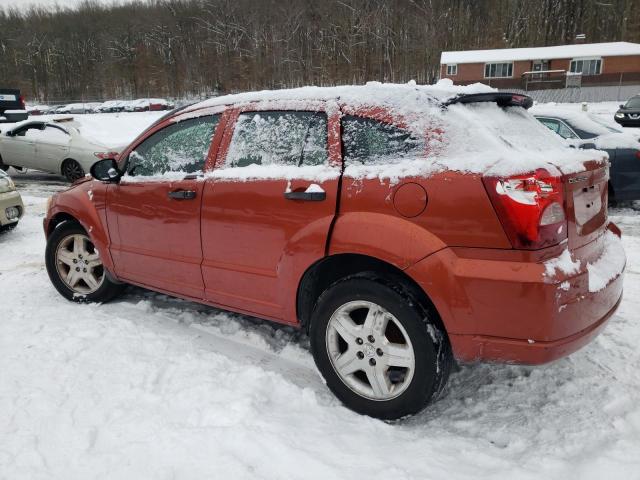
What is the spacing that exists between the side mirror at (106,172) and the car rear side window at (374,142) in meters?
2.09

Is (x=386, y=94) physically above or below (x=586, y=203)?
above

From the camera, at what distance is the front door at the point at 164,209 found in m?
3.35

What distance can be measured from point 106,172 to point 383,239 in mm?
2504

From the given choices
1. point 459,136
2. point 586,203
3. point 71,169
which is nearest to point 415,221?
point 459,136

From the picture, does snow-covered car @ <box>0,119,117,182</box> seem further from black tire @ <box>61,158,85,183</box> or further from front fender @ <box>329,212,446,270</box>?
front fender @ <box>329,212,446,270</box>

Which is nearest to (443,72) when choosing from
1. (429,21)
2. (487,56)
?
(487,56)

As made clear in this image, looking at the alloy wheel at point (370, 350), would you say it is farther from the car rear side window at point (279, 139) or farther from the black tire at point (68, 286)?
the black tire at point (68, 286)

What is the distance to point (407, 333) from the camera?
96.3 inches

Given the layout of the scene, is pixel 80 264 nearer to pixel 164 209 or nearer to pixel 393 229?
pixel 164 209

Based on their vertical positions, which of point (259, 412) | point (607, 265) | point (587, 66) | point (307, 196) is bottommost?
point (259, 412)

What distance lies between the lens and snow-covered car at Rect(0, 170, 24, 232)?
21.3 feet

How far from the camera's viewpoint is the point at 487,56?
46781mm

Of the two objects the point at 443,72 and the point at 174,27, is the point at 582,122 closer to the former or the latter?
the point at 443,72

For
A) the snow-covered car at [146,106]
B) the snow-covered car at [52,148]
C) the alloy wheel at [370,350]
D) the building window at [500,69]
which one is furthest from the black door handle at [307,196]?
the building window at [500,69]
